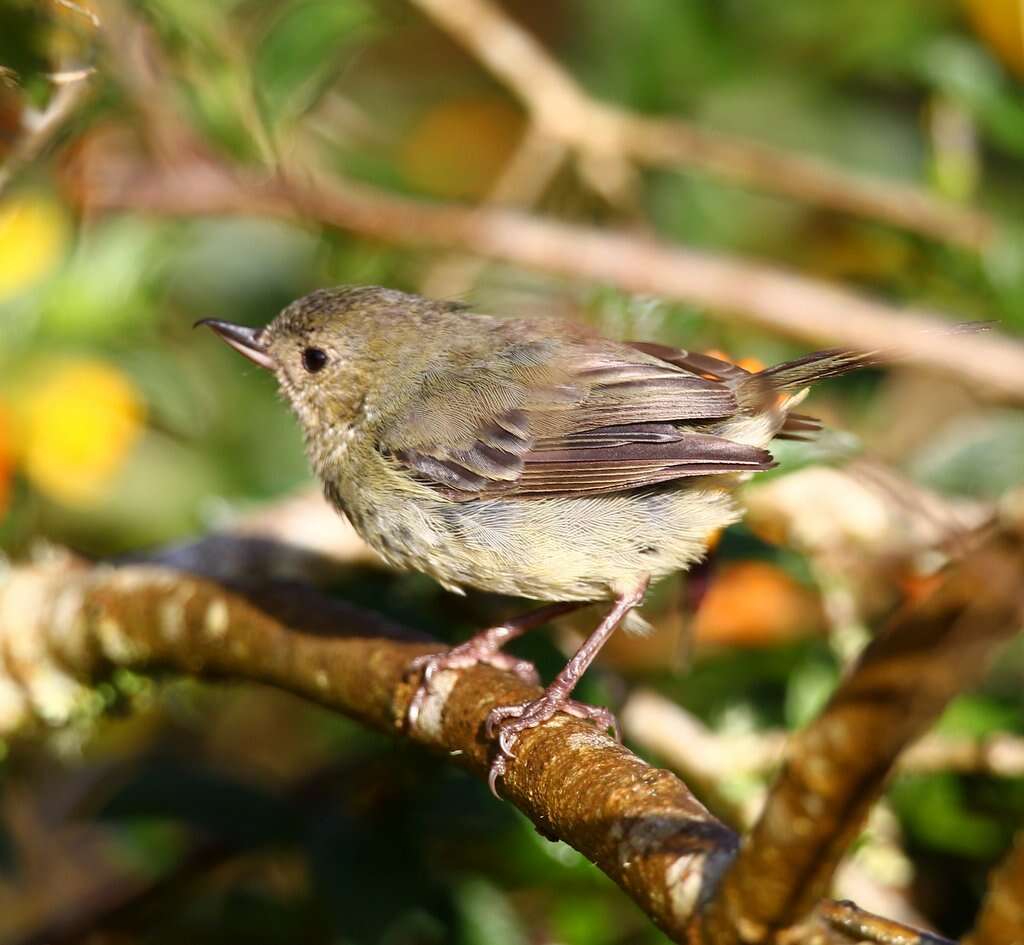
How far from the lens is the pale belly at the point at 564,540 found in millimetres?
3375

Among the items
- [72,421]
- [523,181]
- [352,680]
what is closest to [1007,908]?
[352,680]

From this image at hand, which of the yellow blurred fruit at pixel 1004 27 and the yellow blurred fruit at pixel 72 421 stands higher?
the yellow blurred fruit at pixel 1004 27

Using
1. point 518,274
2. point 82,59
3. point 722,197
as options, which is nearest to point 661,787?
point 82,59

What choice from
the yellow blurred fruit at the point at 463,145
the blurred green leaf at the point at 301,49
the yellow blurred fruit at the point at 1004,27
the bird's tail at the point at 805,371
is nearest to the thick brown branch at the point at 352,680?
the bird's tail at the point at 805,371

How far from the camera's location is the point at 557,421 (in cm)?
361

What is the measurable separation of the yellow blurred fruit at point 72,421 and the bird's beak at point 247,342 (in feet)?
1.41

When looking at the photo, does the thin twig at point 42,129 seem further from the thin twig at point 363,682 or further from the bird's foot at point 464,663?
the bird's foot at point 464,663

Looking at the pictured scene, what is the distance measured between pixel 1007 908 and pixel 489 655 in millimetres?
2005

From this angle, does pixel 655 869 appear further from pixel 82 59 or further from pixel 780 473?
pixel 82 59

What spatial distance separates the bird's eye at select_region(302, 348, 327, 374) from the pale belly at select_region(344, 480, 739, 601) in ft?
2.27

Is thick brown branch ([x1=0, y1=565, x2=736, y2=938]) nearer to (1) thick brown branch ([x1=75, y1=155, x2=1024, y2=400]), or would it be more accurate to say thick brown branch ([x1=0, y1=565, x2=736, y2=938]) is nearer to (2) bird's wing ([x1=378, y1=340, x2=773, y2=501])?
(2) bird's wing ([x1=378, y1=340, x2=773, y2=501])

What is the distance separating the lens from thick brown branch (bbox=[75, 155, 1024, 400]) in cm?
424

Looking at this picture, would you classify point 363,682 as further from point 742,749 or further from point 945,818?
point 945,818

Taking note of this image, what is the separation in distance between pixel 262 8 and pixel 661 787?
4068mm
